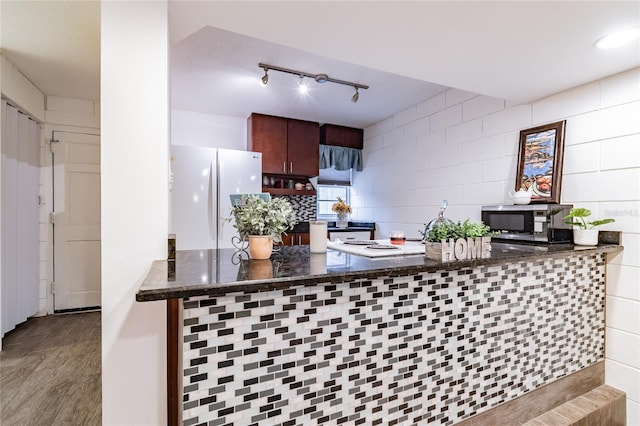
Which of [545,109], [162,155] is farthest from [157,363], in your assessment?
[545,109]

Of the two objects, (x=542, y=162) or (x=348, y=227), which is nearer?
(x=542, y=162)

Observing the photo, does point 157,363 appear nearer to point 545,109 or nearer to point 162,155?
point 162,155

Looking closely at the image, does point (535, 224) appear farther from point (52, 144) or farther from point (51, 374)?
point (52, 144)

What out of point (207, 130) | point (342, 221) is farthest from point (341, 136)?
point (207, 130)

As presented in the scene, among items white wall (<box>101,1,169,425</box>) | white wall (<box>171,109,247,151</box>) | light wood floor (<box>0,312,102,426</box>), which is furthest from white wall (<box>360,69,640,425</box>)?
light wood floor (<box>0,312,102,426</box>)

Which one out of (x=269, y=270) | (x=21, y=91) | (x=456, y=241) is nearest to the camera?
(x=269, y=270)

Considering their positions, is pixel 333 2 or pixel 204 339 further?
pixel 333 2

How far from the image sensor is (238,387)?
1.15 meters

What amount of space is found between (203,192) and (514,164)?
2.83m

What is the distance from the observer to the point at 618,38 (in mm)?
1651

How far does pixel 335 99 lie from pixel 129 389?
9.78 feet

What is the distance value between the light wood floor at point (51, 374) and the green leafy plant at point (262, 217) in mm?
1502

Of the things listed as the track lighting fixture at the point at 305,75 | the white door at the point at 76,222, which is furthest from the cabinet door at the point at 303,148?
the white door at the point at 76,222

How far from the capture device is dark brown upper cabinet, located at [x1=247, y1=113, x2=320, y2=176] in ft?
12.6
